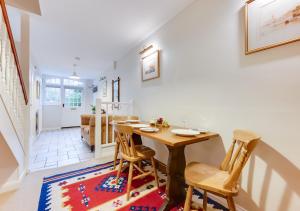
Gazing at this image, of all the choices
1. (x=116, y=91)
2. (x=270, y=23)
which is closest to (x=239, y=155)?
(x=270, y=23)

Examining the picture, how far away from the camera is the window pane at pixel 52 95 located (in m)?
6.25

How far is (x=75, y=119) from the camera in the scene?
683 cm

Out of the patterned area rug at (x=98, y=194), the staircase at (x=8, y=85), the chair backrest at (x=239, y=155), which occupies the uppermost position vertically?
the staircase at (x=8, y=85)

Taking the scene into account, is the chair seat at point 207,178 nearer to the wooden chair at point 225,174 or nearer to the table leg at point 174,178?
the wooden chair at point 225,174

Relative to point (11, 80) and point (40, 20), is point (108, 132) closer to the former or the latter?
point (11, 80)

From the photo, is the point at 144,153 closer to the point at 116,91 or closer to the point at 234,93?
the point at 234,93

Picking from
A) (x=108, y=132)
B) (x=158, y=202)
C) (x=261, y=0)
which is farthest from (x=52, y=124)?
(x=261, y=0)

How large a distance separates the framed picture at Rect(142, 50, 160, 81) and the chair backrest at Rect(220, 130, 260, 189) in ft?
5.39

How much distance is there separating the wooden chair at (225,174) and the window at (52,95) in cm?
690

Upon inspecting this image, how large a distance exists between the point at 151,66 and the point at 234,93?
160 centimetres

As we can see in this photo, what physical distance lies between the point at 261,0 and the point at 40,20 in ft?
9.64

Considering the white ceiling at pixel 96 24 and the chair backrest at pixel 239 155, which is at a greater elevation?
the white ceiling at pixel 96 24

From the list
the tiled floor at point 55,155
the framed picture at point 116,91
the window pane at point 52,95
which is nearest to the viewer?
the tiled floor at point 55,155

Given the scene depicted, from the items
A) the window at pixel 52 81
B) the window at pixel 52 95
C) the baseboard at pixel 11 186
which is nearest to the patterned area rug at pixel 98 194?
the baseboard at pixel 11 186
